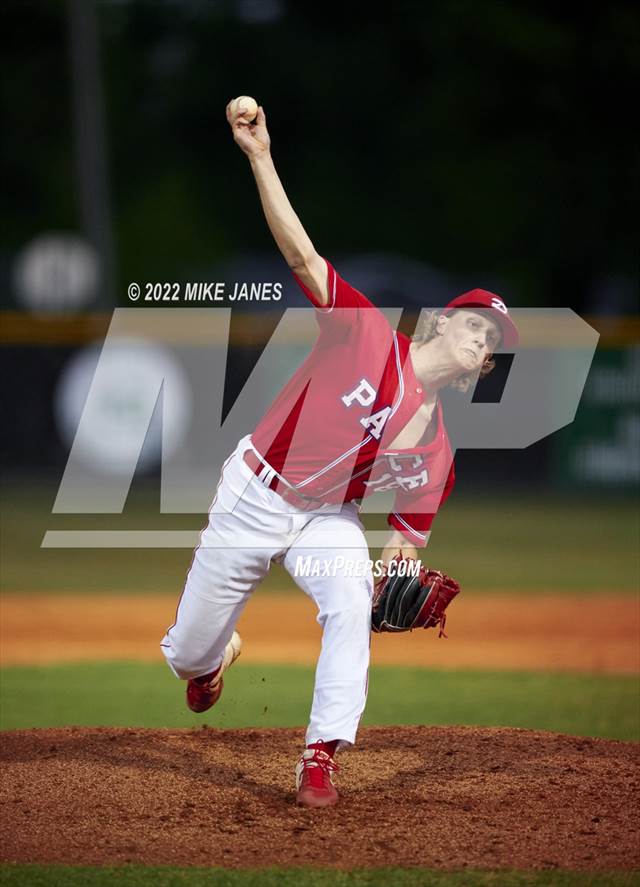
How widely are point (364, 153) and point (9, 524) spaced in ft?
89.8

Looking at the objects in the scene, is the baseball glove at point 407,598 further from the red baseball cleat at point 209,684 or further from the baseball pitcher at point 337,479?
the red baseball cleat at point 209,684

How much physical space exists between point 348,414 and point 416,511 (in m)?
0.51

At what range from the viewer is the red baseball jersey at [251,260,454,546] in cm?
478

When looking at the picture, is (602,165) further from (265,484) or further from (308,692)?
(265,484)

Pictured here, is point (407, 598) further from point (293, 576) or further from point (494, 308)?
Answer: point (494, 308)

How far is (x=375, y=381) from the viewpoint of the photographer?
188 inches

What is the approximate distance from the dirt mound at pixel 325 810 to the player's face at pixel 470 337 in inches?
59.4

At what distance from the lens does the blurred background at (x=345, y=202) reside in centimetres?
1403

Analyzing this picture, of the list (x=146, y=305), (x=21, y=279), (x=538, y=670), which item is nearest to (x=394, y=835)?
(x=538, y=670)

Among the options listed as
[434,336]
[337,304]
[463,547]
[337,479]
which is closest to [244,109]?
[337,304]

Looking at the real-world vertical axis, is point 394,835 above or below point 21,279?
above

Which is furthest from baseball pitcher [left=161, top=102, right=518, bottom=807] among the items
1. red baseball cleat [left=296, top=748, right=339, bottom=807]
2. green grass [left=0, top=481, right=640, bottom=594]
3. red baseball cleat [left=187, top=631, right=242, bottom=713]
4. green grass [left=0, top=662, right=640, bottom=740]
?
green grass [left=0, top=481, right=640, bottom=594]
